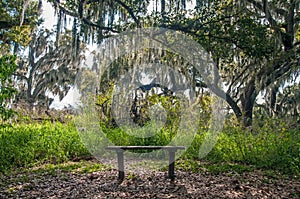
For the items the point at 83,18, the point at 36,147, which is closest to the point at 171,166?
the point at 36,147

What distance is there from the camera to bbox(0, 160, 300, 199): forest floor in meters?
3.66

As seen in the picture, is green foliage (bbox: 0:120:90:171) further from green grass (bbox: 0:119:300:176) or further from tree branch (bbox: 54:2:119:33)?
tree branch (bbox: 54:2:119:33)

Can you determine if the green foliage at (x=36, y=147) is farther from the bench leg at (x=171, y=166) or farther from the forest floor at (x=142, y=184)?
the bench leg at (x=171, y=166)

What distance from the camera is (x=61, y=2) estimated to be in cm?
844

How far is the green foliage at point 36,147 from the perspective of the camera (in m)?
5.50

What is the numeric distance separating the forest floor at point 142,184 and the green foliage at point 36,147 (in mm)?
496

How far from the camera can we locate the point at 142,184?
4156 millimetres

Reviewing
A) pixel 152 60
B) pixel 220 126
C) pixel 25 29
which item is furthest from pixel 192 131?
pixel 25 29

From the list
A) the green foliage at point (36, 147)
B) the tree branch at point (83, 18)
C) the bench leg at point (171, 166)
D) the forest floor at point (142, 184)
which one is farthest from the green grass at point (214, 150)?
the tree branch at point (83, 18)

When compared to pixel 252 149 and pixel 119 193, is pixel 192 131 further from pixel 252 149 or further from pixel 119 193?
pixel 119 193

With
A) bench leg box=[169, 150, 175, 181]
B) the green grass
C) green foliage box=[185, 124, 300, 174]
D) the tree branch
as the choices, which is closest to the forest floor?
bench leg box=[169, 150, 175, 181]

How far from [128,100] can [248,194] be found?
20.6 ft

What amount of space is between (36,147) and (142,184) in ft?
8.82

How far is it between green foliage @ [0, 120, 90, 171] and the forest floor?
A: 0.50m
